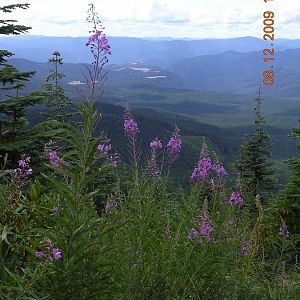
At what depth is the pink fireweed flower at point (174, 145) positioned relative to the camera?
405cm

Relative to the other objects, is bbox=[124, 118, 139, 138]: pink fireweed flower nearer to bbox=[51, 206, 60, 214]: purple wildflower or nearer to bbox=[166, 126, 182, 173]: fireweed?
bbox=[166, 126, 182, 173]: fireweed

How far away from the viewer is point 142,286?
3.20 metres

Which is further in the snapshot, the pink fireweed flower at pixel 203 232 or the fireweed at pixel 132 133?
the fireweed at pixel 132 133

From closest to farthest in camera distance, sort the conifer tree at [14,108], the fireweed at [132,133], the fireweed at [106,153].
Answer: the fireweed at [106,153] → the fireweed at [132,133] → the conifer tree at [14,108]

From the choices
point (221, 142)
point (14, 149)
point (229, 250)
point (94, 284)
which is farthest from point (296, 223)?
point (221, 142)

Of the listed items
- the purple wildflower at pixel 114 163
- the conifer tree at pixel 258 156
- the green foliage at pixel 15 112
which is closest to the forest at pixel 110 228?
the purple wildflower at pixel 114 163

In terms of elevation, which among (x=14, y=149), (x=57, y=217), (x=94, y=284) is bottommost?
(x=14, y=149)

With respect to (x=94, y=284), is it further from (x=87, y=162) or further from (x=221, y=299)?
(x=221, y=299)

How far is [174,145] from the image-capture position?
411 cm

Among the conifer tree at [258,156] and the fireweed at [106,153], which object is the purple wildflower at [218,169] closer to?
the fireweed at [106,153]

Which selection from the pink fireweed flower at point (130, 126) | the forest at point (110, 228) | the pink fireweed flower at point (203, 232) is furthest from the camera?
the pink fireweed flower at point (130, 126)

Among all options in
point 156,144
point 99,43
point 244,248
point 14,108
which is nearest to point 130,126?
point 156,144

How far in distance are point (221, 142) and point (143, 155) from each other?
162 metres

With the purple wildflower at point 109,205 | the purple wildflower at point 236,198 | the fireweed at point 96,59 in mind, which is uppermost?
the fireweed at point 96,59
